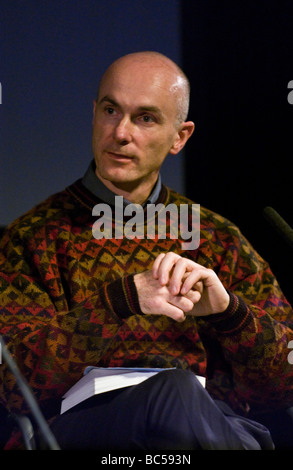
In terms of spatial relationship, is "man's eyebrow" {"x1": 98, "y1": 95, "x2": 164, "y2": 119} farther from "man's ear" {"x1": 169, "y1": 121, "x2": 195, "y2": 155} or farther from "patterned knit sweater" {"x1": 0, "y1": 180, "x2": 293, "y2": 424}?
"patterned knit sweater" {"x1": 0, "y1": 180, "x2": 293, "y2": 424}

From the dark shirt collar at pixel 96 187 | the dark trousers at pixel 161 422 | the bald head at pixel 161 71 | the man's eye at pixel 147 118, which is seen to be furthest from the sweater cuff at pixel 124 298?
the bald head at pixel 161 71

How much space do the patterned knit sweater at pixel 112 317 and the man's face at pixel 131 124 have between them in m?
0.11

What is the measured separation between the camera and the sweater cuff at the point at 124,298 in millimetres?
1642

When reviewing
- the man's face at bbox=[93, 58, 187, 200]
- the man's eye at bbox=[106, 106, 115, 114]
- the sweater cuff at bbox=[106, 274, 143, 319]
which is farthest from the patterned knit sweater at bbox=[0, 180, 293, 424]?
the man's eye at bbox=[106, 106, 115, 114]

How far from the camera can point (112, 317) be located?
1.67m

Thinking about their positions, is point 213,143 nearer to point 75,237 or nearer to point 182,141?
point 182,141

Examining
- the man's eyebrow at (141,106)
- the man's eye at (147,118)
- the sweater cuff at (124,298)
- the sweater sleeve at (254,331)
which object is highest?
the man's eyebrow at (141,106)

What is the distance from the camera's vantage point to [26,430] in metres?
1.56

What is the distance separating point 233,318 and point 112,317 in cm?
33

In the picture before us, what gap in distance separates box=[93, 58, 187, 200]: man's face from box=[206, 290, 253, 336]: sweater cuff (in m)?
0.48

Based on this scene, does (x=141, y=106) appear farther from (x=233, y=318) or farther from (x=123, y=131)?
(x=233, y=318)

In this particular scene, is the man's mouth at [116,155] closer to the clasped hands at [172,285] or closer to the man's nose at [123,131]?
the man's nose at [123,131]
